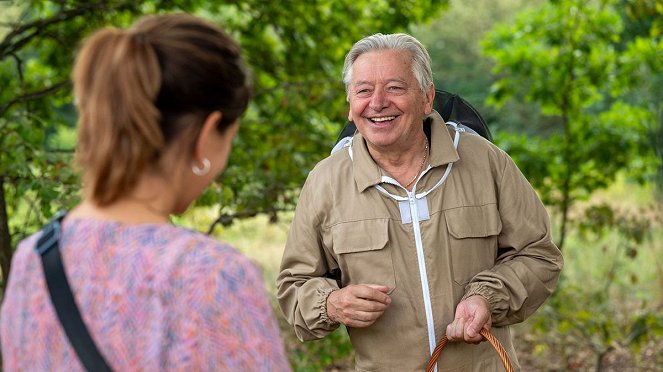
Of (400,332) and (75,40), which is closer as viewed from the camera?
(400,332)

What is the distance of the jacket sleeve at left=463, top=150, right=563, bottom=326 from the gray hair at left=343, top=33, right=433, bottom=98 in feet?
1.18

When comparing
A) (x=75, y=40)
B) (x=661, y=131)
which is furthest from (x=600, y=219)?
(x=75, y=40)

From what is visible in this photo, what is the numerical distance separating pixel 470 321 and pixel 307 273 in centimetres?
54

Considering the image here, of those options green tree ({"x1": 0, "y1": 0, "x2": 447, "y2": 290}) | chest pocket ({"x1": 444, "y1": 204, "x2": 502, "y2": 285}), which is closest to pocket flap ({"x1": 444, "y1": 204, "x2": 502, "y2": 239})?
chest pocket ({"x1": 444, "y1": 204, "x2": 502, "y2": 285})

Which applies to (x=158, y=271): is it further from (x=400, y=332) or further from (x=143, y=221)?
(x=400, y=332)

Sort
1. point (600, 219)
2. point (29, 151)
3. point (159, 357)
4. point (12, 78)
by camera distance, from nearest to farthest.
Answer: point (159, 357) → point (29, 151) → point (12, 78) → point (600, 219)

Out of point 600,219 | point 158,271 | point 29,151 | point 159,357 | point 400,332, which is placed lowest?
point 600,219

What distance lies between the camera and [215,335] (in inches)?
56.7

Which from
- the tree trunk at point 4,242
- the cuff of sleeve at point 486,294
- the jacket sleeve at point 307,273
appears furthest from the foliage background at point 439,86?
the cuff of sleeve at point 486,294

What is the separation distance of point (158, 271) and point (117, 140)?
8.6 inches

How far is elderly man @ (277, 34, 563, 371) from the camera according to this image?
2758 mm

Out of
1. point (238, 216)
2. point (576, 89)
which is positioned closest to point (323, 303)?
point (238, 216)

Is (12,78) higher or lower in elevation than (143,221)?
lower

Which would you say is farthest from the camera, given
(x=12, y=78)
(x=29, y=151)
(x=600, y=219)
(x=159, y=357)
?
(x=600, y=219)
